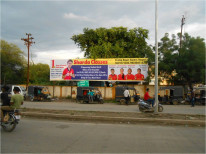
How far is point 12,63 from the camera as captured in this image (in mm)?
36875

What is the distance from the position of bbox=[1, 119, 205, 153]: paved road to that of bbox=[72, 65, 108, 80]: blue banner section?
16735 mm

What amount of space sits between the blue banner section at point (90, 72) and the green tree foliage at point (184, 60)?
23.9 feet

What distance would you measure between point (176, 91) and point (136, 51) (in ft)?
43.6

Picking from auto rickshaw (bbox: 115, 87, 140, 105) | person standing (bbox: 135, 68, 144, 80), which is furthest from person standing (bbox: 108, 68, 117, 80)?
auto rickshaw (bbox: 115, 87, 140, 105)

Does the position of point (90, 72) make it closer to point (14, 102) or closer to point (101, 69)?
point (101, 69)

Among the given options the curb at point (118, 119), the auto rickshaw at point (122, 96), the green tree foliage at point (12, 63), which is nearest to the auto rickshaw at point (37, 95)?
the auto rickshaw at point (122, 96)

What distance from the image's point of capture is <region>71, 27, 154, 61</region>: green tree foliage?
27672 millimetres

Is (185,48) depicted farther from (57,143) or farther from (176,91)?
(57,143)

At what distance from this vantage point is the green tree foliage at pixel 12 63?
1393 inches

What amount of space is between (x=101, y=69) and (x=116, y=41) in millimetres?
7561

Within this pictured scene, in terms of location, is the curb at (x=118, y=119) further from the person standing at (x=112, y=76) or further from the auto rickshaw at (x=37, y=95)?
the person standing at (x=112, y=76)

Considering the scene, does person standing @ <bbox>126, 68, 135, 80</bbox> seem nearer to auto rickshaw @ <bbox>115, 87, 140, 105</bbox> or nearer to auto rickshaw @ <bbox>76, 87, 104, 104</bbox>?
auto rickshaw @ <bbox>115, 87, 140, 105</bbox>

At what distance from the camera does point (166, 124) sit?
8359 mm

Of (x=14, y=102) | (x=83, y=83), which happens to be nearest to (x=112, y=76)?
(x=83, y=83)
